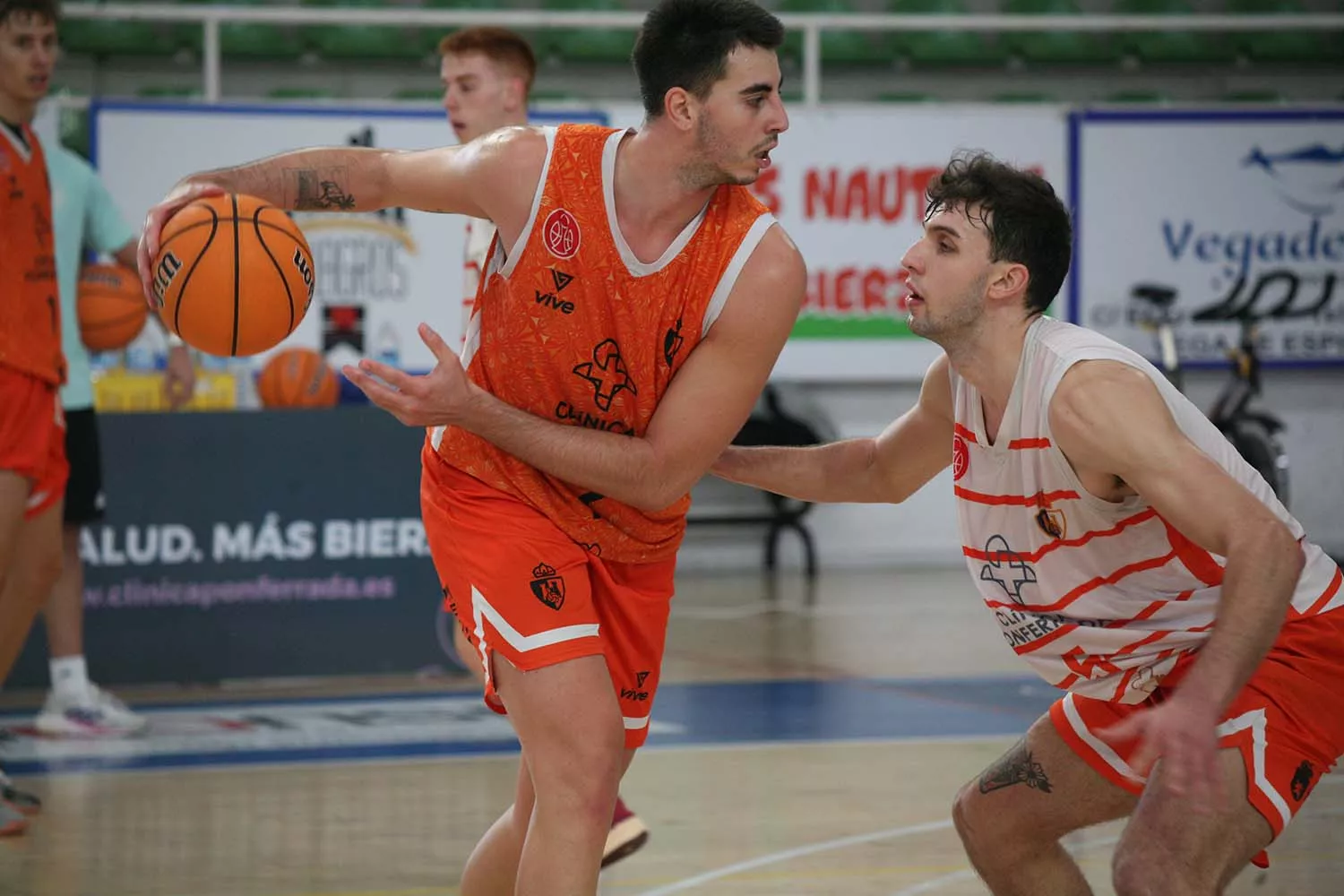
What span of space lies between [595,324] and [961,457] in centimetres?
75

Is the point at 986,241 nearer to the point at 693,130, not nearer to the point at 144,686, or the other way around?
the point at 693,130

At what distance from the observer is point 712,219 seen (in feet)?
10.6

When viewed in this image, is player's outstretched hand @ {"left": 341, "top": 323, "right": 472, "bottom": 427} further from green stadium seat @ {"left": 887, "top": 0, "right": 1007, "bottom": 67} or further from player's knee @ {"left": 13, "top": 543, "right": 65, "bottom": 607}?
green stadium seat @ {"left": 887, "top": 0, "right": 1007, "bottom": 67}

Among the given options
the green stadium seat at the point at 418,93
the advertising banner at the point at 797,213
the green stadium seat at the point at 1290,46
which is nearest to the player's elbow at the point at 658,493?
the advertising banner at the point at 797,213

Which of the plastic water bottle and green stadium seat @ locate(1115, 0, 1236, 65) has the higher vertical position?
green stadium seat @ locate(1115, 0, 1236, 65)

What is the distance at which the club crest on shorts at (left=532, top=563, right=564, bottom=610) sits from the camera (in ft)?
10.2

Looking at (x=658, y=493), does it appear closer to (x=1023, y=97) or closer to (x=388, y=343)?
(x=388, y=343)

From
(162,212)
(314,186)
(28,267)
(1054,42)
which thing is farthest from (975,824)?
(1054,42)

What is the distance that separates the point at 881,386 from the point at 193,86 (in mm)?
5369

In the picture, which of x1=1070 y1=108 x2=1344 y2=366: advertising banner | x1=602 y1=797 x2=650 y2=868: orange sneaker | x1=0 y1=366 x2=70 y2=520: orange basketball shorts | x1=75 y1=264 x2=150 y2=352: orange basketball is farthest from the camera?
x1=1070 y1=108 x2=1344 y2=366: advertising banner

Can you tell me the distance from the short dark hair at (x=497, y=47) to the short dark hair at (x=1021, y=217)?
238cm

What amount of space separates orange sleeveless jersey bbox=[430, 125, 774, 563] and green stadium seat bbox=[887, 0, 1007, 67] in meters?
9.88

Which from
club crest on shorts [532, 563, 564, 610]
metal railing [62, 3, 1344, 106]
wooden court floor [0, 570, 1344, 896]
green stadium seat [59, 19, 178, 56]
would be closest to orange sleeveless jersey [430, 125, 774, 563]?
club crest on shorts [532, 563, 564, 610]

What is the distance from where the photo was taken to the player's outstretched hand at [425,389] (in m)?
2.83
